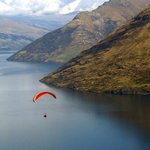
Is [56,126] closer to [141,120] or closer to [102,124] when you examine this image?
[102,124]

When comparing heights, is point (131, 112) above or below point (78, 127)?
above

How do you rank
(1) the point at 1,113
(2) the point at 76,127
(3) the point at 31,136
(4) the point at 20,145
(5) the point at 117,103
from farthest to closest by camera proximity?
(5) the point at 117,103
(1) the point at 1,113
(2) the point at 76,127
(3) the point at 31,136
(4) the point at 20,145

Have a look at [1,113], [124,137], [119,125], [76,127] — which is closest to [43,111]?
[1,113]

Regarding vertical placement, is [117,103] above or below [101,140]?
above

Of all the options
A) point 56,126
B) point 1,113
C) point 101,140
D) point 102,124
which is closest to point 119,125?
point 102,124

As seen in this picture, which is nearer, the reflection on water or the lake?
the lake

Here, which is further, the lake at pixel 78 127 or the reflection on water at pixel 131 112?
the reflection on water at pixel 131 112

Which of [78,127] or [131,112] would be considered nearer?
[78,127]

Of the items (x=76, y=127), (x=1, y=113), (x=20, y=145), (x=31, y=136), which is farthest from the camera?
(x=1, y=113)

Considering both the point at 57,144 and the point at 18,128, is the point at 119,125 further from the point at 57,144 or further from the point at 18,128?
the point at 18,128

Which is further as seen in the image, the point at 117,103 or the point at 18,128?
the point at 117,103
